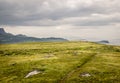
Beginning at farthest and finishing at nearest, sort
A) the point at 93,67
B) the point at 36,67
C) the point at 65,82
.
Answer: the point at 36,67, the point at 93,67, the point at 65,82

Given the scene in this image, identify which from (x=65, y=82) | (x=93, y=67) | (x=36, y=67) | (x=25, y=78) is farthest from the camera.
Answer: (x=36, y=67)

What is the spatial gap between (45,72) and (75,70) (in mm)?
14990

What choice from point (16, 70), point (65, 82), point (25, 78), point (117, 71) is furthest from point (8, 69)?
point (117, 71)

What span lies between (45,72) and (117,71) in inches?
1383

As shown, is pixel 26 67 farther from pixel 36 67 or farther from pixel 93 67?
pixel 93 67

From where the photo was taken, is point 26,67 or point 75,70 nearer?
point 75,70

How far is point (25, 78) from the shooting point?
11444 cm

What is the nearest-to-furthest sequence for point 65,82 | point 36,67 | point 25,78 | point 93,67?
point 65,82 < point 25,78 < point 93,67 < point 36,67

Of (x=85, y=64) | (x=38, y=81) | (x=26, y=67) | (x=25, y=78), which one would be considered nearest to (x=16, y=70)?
(x=26, y=67)

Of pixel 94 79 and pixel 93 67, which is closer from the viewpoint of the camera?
pixel 94 79

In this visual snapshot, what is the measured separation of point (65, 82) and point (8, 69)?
48625 mm

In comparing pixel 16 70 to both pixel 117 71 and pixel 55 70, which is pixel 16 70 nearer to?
pixel 55 70

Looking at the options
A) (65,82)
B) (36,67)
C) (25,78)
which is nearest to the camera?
(65,82)

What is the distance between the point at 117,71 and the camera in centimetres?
11544
